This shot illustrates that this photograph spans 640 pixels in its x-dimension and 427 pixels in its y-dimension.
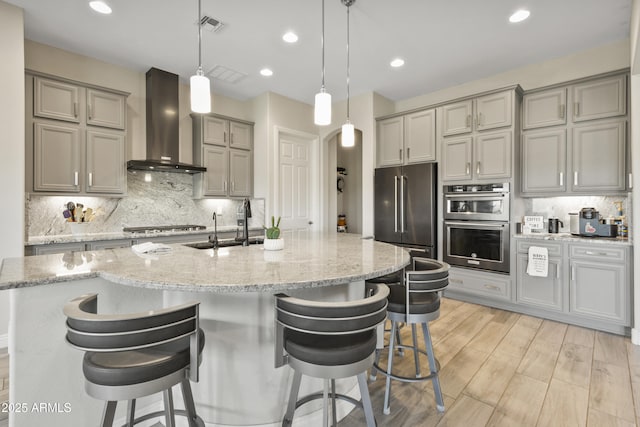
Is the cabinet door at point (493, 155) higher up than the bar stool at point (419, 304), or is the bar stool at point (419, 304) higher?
the cabinet door at point (493, 155)

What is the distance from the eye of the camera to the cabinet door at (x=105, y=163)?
3.40m

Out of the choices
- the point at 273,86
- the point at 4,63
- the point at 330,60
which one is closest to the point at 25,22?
the point at 4,63

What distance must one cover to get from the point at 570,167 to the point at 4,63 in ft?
18.3

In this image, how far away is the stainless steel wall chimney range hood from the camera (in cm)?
384

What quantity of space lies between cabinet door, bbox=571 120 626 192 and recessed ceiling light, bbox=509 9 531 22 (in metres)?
1.35

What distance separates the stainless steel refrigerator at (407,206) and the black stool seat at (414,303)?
7.77 ft

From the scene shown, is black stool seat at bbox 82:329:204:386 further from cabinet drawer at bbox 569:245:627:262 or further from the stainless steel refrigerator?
cabinet drawer at bbox 569:245:627:262

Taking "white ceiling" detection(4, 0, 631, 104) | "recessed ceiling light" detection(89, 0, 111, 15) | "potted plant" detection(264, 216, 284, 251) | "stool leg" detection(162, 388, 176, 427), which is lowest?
"stool leg" detection(162, 388, 176, 427)

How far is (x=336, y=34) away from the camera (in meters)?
3.14

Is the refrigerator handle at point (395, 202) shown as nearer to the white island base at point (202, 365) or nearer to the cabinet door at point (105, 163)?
the white island base at point (202, 365)

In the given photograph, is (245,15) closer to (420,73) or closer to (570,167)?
(420,73)

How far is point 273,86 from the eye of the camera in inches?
178

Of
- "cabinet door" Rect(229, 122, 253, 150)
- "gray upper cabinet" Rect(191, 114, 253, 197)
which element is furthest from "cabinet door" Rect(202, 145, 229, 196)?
"cabinet door" Rect(229, 122, 253, 150)

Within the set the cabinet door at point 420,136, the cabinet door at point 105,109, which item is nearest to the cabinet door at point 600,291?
the cabinet door at point 420,136
